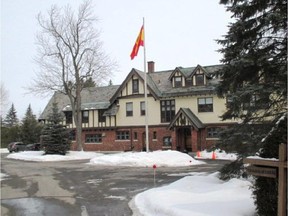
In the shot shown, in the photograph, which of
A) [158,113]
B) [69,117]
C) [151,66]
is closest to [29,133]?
[69,117]

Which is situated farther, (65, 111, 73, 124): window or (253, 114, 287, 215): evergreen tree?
(65, 111, 73, 124): window

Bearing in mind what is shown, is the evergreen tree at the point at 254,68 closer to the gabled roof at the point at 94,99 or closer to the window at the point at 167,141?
the window at the point at 167,141

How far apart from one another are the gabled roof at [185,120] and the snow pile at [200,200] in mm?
27263

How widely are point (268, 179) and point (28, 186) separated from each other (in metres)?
12.7

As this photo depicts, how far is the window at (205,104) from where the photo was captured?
41531mm

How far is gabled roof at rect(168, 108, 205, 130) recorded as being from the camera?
132 feet

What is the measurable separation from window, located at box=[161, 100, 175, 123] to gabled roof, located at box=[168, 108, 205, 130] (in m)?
2.41

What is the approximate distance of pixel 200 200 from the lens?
9.95 metres

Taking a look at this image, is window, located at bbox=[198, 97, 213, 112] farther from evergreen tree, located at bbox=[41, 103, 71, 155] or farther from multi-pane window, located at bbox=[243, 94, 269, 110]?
multi-pane window, located at bbox=[243, 94, 269, 110]

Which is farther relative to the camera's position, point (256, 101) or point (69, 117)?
point (69, 117)

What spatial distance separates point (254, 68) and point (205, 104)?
1197 inches

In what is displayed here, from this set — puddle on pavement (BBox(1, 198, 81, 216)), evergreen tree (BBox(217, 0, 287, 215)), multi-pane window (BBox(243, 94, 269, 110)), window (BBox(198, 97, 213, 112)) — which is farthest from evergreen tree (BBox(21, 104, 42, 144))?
multi-pane window (BBox(243, 94, 269, 110))

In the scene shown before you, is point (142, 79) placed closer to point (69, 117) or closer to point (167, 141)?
point (167, 141)

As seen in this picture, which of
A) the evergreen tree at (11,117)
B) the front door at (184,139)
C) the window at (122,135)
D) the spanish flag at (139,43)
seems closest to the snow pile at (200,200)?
the spanish flag at (139,43)
